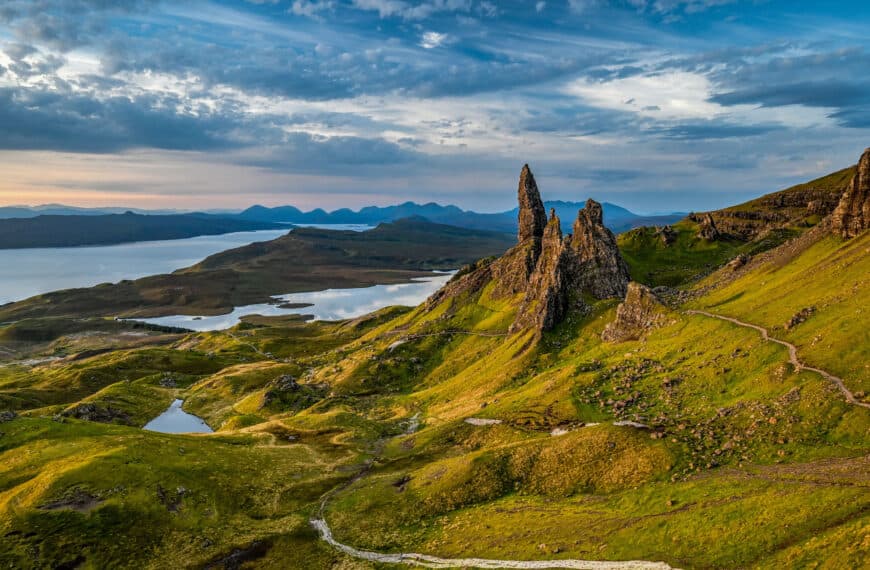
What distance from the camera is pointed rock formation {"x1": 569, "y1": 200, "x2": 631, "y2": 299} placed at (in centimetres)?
13700

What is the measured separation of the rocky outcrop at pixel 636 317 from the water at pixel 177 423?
112 meters

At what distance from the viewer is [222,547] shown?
62.5m

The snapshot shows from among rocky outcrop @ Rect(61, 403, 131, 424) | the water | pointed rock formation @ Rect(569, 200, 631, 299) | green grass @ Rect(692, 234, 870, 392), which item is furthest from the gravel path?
rocky outcrop @ Rect(61, 403, 131, 424)

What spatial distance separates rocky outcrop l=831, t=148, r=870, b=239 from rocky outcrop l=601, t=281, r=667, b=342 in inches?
1532

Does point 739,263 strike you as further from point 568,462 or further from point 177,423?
point 177,423

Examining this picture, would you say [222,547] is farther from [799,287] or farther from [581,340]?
[799,287]

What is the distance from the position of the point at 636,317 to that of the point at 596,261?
4064 centimetres

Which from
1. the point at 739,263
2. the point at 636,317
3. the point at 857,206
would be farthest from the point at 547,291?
the point at 857,206

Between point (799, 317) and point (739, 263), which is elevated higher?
point (739, 263)

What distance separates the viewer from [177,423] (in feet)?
491

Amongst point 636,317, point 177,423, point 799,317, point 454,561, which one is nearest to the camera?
point 454,561

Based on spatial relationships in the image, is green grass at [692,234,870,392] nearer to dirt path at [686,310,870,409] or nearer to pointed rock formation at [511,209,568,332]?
dirt path at [686,310,870,409]

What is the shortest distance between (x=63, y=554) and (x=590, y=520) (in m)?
58.6

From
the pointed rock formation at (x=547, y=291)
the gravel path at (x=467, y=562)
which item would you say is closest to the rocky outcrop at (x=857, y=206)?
the pointed rock formation at (x=547, y=291)
